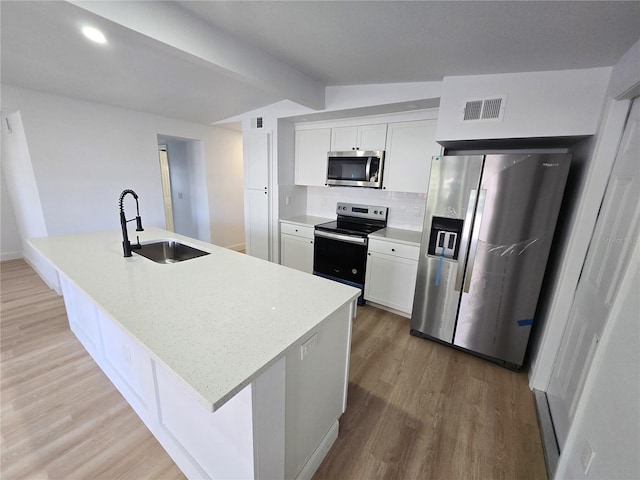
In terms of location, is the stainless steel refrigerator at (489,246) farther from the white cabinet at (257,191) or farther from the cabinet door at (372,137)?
the white cabinet at (257,191)

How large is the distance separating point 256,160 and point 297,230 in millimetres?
1137

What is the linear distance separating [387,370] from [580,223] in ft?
5.40

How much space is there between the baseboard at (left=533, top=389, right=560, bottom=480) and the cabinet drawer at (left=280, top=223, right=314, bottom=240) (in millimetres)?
2519

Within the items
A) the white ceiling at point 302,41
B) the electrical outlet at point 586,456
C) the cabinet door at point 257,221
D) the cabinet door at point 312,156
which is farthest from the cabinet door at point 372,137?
the electrical outlet at point 586,456

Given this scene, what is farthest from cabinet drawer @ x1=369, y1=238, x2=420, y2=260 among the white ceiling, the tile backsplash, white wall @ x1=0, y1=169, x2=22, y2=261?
white wall @ x1=0, y1=169, x2=22, y2=261

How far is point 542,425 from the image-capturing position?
63.7 inches

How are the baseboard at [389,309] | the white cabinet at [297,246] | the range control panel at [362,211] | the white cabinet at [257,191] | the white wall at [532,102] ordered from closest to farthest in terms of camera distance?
1. the white wall at [532,102]
2. the baseboard at [389,309]
3. the range control panel at [362,211]
4. the white cabinet at [297,246]
5. the white cabinet at [257,191]

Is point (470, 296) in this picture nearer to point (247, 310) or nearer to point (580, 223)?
point (580, 223)

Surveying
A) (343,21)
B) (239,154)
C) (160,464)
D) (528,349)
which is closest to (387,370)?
(528,349)

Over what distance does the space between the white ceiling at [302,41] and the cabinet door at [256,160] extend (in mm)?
952

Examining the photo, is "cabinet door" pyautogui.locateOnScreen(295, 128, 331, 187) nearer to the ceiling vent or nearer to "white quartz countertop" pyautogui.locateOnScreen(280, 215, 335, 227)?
"white quartz countertop" pyautogui.locateOnScreen(280, 215, 335, 227)

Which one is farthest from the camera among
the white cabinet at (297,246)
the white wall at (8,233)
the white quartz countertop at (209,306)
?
the white wall at (8,233)

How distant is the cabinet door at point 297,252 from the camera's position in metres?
3.42

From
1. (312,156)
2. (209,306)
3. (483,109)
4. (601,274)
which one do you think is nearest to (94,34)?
(209,306)
